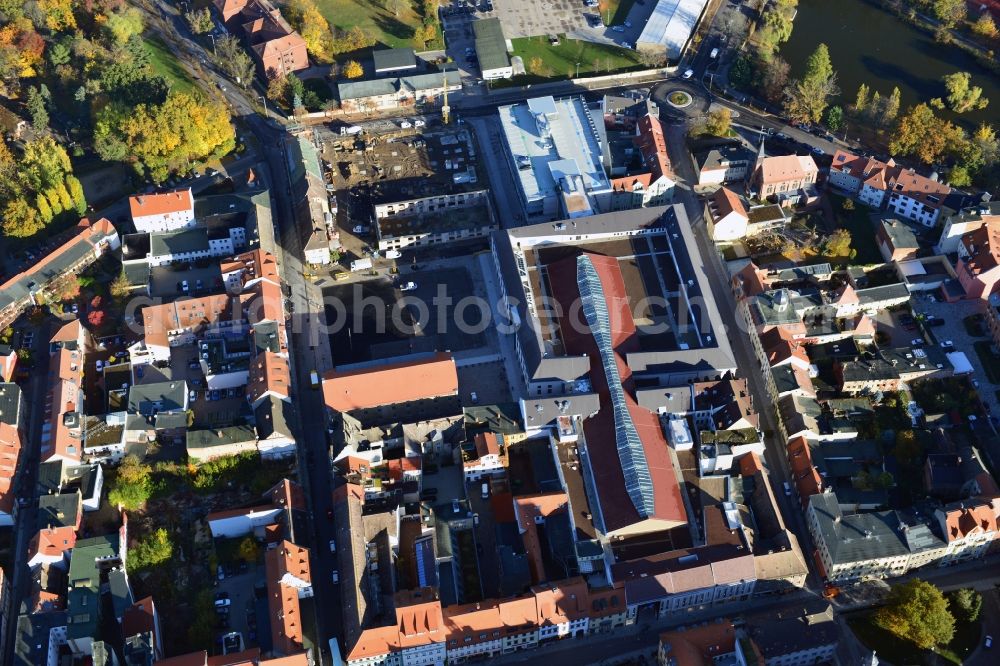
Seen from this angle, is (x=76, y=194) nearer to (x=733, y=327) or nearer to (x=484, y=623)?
(x=484, y=623)

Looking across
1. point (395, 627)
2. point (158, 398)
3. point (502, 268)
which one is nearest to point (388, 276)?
point (502, 268)

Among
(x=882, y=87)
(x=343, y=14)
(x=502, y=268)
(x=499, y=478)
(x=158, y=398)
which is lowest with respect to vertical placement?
(x=499, y=478)

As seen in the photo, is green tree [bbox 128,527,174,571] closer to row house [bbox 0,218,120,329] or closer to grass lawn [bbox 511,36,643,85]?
row house [bbox 0,218,120,329]

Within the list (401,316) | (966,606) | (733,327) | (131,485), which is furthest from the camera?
(401,316)

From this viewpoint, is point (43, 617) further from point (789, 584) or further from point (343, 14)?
point (343, 14)

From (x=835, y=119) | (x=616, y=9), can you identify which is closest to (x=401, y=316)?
(x=835, y=119)

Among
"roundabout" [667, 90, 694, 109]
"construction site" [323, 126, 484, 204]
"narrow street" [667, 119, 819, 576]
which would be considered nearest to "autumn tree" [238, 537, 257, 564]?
"construction site" [323, 126, 484, 204]
